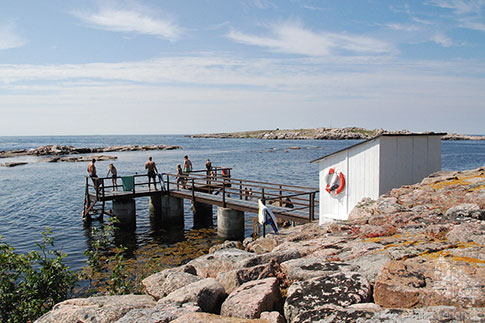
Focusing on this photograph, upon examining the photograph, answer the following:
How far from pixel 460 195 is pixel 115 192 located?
17704 millimetres

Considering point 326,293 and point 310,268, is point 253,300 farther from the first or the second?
point 310,268

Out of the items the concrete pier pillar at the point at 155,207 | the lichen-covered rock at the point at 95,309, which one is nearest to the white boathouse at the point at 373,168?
the lichen-covered rock at the point at 95,309

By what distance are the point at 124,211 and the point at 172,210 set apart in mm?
2592

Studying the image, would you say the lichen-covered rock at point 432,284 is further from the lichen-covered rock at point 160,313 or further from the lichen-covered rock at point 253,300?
the lichen-covered rock at point 160,313

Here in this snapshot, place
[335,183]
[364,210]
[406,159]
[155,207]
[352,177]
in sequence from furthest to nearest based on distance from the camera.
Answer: [155,207]
[335,183]
[352,177]
[406,159]
[364,210]

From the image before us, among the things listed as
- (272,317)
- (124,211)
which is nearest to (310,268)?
(272,317)

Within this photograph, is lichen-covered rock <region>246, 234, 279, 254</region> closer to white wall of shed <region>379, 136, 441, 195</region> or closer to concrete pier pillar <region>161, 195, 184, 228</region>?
white wall of shed <region>379, 136, 441, 195</region>

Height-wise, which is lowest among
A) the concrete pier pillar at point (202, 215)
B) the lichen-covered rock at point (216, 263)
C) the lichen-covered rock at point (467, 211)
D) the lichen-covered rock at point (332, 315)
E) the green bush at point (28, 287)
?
the concrete pier pillar at point (202, 215)

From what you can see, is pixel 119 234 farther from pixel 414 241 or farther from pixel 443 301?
pixel 443 301

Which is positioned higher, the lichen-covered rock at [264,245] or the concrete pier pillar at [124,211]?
the lichen-covered rock at [264,245]

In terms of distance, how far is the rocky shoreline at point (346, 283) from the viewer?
3906 millimetres

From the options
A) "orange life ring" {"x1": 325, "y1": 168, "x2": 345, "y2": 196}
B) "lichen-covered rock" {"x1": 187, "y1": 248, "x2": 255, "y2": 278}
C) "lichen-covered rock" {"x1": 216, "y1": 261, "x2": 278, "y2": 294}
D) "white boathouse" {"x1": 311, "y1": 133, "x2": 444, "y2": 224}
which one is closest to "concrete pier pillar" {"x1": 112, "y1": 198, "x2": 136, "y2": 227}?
"white boathouse" {"x1": 311, "y1": 133, "x2": 444, "y2": 224}

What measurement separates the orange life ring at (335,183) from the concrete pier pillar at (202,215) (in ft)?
33.2

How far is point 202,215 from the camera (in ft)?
70.3
